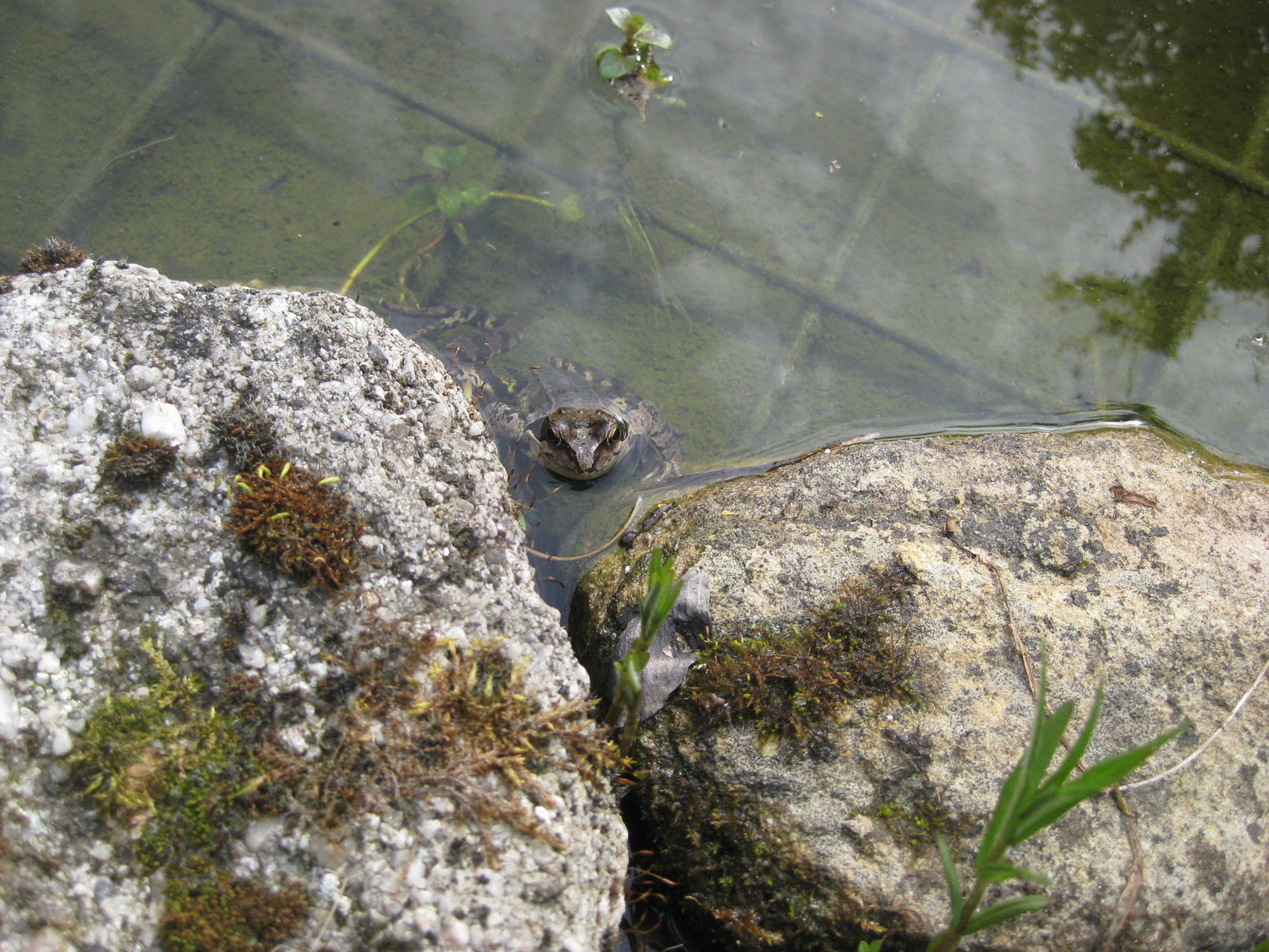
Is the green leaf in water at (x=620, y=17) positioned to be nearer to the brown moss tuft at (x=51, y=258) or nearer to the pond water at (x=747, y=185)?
the pond water at (x=747, y=185)

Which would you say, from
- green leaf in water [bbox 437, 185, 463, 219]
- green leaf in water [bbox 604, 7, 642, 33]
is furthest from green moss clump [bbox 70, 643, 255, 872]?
green leaf in water [bbox 604, 7, 642, 33]

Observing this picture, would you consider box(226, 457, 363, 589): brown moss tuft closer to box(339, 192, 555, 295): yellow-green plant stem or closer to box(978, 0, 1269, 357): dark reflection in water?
box(339, 192, 555, 295): yellow-green plant stem

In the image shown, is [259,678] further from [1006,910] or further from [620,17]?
[620,17]

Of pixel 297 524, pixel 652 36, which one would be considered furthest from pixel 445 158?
pixel 297 524

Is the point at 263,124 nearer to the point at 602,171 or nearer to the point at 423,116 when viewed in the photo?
the point at 423,116

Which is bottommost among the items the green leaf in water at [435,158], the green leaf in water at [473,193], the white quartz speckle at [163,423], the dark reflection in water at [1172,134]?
the white quartz speckle at [163,423]

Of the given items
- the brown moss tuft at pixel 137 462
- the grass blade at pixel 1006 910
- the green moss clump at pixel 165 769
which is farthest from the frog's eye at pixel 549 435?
the grass blade at pixel 1006 910

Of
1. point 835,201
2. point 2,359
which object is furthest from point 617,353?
point 2,359
